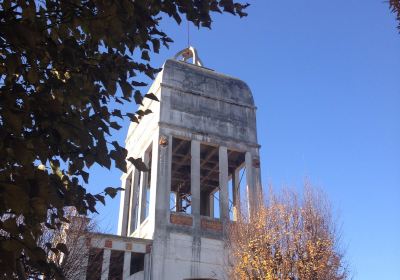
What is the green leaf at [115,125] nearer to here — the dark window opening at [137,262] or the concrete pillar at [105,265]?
the concrete pillar at [105,265]

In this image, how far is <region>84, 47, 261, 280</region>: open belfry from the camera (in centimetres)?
2188

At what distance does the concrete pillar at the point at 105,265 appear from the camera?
2031 cm

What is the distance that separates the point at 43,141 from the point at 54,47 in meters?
0.89

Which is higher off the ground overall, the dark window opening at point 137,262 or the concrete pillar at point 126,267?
the dark window opening at point 137,262

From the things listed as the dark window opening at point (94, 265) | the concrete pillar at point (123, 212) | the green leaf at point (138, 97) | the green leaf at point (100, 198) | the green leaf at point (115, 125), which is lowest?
the green leaf at point (100, 198)

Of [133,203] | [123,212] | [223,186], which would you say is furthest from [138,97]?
[123,212]

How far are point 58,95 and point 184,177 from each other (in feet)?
82.0

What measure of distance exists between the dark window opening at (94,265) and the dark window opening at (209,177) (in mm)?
8678

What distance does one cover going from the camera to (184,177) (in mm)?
29234

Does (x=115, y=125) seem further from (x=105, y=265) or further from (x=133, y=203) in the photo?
(x=133, y=203)

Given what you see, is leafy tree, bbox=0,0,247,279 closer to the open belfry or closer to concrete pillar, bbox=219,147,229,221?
Answer: the open belfry

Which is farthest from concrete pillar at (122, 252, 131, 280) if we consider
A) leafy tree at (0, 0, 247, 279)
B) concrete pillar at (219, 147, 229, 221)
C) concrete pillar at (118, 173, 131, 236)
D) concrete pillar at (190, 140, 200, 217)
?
leafy tree at (0, 0, 247, 279)

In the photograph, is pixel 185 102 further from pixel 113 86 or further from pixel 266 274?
pixel 113 86

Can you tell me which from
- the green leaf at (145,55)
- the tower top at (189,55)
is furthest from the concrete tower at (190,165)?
the green leaf at (145,55)
